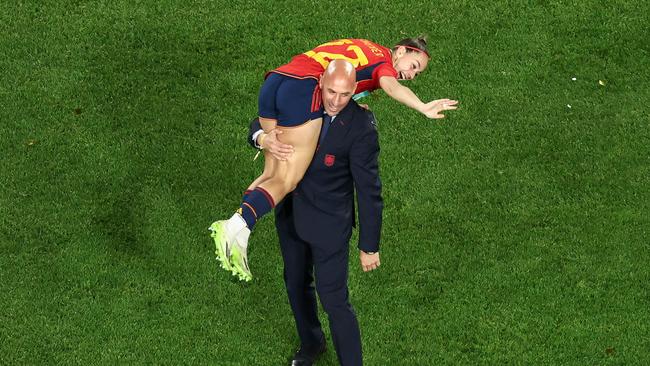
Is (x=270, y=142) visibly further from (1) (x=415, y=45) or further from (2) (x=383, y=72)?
(1) (x=415, y=45)

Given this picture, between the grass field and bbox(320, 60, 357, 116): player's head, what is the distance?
2769 mm

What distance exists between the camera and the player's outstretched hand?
976 cm

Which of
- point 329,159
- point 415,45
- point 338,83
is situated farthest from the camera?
point 415,45

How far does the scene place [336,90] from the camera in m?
9.35

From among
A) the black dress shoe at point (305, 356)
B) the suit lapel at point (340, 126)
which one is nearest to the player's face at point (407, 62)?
the suit lapel at point (340, 126)

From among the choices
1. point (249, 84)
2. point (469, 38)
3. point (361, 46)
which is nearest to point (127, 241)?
point (249, 84)

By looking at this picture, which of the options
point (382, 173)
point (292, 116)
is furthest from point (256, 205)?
point (382, 173)

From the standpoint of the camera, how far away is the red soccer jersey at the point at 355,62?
9.96 metres

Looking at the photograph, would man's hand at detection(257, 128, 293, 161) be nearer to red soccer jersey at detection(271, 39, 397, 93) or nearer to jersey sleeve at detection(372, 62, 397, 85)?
red soccer jersey at detection(271, 39, 397, 93)

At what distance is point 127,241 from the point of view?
12250 millimetres

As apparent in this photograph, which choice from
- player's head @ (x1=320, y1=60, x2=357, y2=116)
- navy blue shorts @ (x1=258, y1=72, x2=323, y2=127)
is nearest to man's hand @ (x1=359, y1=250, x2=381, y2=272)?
navy blue shorts @ (x1=258, y1=72, x2=323, y2=127)

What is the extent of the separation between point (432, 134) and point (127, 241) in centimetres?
318

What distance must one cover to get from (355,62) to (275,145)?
34.7 inches

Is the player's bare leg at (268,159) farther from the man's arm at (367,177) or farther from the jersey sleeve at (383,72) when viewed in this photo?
the jersey sleeve at (383,72)
